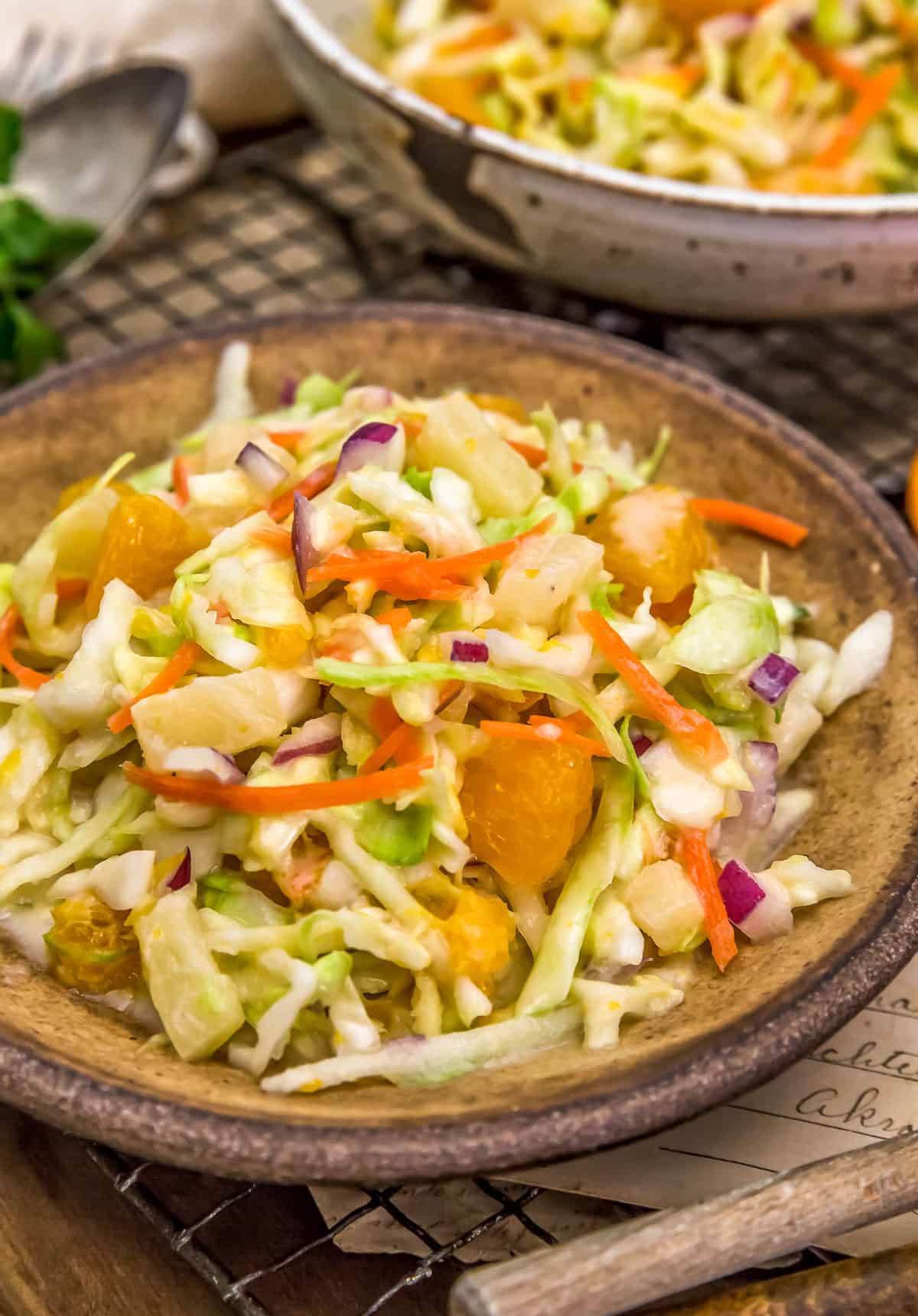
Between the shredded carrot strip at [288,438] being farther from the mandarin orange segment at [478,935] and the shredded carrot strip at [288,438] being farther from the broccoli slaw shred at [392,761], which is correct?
the mandarin orange segment at [478,935]

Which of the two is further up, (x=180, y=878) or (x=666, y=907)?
(x=180, y=878)

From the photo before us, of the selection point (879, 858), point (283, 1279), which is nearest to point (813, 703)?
point (879, 858)

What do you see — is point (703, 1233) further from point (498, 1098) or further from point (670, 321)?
point (670, 321)

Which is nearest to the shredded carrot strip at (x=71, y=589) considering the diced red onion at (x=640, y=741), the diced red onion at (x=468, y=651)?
the diced red onion at (x=468, y=651)

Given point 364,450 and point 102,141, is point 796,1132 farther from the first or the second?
point 102,141

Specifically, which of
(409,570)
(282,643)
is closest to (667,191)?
(409,570)
